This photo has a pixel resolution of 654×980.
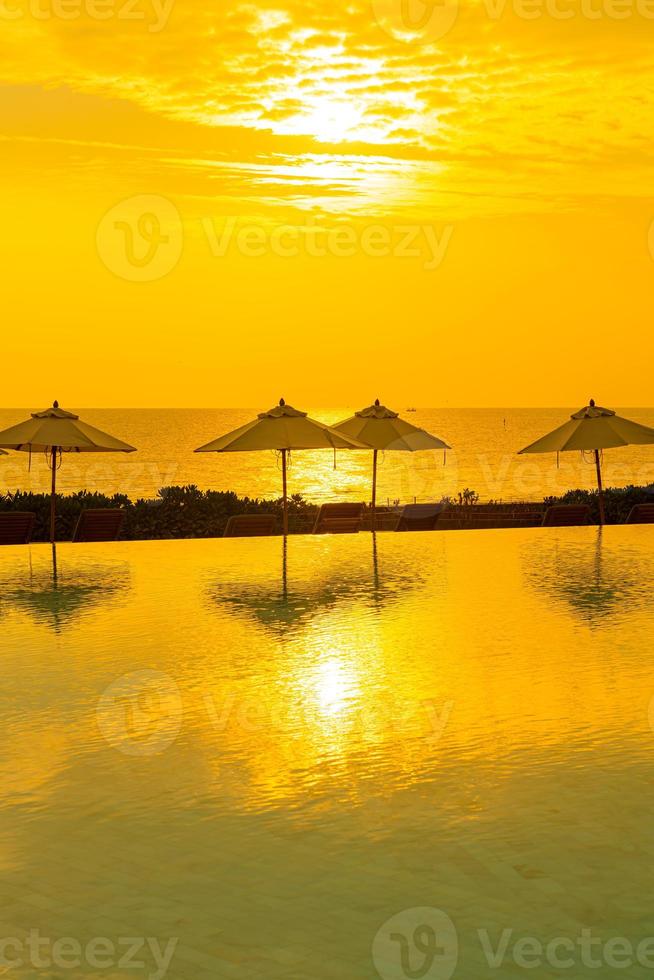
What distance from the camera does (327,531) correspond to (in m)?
20.5

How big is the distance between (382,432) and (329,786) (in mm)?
14703

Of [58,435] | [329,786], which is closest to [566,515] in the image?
[58,435]

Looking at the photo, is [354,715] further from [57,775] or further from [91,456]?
[91,456]

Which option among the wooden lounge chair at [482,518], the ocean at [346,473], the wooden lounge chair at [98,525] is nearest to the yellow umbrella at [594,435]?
the wooden lounge chair at [482,518]

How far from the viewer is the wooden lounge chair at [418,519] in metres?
23.5

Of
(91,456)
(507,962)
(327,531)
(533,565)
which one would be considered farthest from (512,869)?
(91,456)

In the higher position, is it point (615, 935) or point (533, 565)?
point (533, 565)

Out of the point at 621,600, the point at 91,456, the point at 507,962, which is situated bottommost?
the point at 507,962

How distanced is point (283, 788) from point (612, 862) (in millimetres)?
1901
